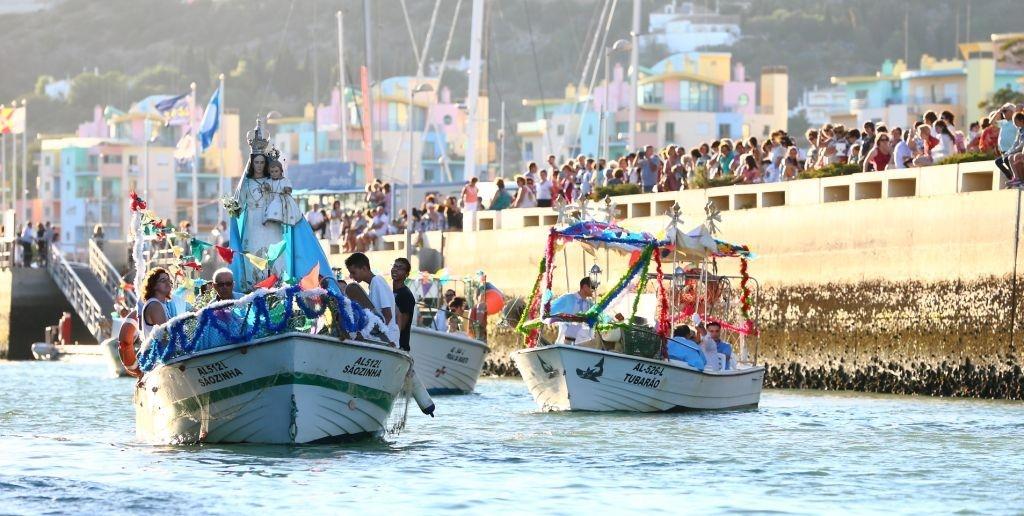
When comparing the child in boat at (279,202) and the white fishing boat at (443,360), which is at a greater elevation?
the child in boat at (279,202)

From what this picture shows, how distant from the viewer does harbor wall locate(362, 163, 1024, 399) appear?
3372cm

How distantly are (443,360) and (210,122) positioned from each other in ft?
146

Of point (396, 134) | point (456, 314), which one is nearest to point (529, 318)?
point (456, 314)

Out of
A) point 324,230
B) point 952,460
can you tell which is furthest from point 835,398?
point 324,230

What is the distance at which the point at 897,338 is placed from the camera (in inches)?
1425

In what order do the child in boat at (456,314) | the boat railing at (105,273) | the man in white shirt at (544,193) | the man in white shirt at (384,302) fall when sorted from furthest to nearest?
the boat railing at (105,273) → the man in white shirt at (544,193) → the child in boat at (456,314) → the man in white shirt at (384,302)

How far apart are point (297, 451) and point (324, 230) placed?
35478 mm

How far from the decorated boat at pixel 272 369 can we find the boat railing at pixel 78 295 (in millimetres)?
39116

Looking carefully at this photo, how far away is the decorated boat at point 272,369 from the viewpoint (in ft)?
74.2

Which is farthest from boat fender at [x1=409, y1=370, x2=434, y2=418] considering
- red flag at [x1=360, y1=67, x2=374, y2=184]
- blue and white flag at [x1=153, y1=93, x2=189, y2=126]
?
blue and white flag at [x1=153, y1=93, x2=189, y2=126]

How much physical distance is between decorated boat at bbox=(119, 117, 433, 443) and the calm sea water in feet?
0.89

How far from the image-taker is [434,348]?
37.8m

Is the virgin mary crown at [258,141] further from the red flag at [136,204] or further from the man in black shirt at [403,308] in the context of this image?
the red flag at [136,204]

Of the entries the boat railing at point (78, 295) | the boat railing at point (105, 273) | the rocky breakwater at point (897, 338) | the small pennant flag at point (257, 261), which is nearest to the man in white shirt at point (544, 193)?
the rocky breakwater at point (897, 338)
